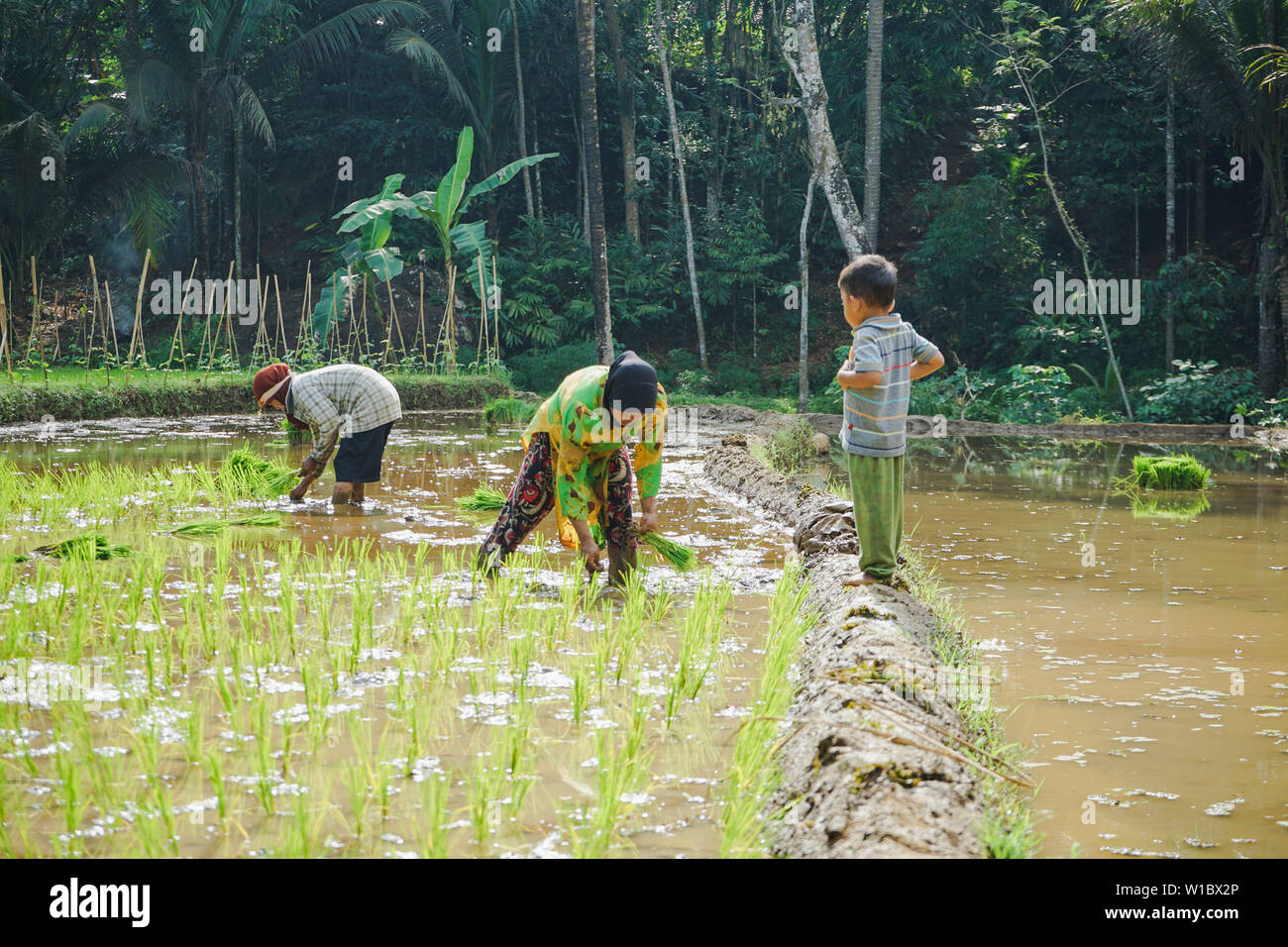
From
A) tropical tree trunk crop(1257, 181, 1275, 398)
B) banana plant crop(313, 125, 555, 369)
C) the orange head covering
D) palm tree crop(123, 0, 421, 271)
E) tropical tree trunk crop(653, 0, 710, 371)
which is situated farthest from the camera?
tropical tree trunk crop(653, 0, 710, 371)

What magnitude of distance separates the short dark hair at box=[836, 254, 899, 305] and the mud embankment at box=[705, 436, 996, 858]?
1039 millimetres

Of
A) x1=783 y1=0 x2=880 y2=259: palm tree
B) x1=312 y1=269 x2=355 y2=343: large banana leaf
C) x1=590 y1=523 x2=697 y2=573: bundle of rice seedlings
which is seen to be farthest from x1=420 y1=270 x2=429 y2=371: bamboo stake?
x1=590 y1=523 x2=697 y2=573: bundle of rice seedlings

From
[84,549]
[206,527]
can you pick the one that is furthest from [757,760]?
[206,527]

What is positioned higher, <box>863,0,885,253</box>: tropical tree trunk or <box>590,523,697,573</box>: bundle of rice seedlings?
<box>863,0,885,253</box>: tropical tree trunk

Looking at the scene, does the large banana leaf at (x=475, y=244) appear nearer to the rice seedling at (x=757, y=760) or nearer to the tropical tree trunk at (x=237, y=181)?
the tropical tree trunk at (x=237, y=181)

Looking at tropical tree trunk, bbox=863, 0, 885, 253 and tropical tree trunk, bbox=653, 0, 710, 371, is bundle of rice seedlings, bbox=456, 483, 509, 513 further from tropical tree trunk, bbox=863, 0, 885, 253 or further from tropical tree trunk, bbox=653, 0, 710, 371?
tropical tree trunk, bbox=653, 0, 710, 371

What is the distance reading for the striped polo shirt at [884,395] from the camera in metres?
4.02

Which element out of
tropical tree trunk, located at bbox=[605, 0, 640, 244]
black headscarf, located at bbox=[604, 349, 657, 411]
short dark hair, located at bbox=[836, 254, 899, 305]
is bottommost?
black headscarf, located at bbox=[604, 349, 657, 411]

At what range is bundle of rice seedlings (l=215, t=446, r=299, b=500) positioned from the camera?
22.8 ft

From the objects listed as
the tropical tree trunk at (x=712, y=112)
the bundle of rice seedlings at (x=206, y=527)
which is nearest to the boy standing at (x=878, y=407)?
the bundle of rice seedlings at (x=206, y=527)

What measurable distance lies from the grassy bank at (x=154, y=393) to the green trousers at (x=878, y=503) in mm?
9946

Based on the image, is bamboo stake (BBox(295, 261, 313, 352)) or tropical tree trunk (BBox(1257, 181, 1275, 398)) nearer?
tropical tree trunk (BBox(1257, 181, 1275, 398))

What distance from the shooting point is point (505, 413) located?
13305 millimetres
